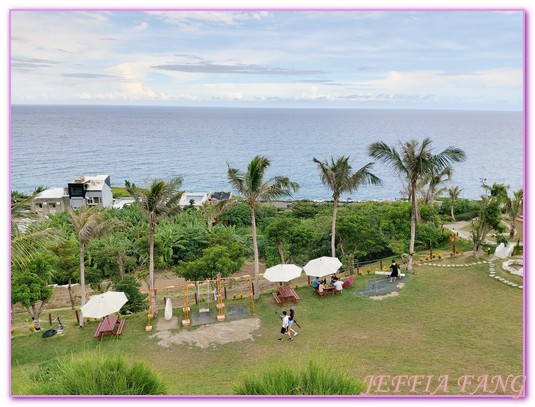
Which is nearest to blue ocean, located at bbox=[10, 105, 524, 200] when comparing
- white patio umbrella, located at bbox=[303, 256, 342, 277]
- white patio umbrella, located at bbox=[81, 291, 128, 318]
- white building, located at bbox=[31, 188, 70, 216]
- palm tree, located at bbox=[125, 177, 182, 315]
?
white building, located at bbox=[31, 188, 70, 216]

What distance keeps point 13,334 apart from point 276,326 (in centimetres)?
1083

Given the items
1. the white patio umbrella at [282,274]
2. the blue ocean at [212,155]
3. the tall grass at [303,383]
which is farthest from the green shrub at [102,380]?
the blue ocean at [212,155]

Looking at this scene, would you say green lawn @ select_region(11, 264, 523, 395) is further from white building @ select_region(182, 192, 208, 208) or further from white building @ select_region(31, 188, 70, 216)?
white building @ select_region(31, 188, 70, 216)

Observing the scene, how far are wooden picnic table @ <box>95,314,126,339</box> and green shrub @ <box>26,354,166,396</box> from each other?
21.7 feet

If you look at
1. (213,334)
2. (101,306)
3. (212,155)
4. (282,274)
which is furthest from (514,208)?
(212,155)

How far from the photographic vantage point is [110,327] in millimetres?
15641

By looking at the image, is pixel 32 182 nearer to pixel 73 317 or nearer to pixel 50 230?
pixel 73 317

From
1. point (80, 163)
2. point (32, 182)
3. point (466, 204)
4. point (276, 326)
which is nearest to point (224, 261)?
point (276, 326)

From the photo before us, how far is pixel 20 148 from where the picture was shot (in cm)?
12406

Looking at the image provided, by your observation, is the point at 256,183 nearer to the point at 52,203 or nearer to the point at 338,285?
the point at 338,285

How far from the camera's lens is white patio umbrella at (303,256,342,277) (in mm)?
18312

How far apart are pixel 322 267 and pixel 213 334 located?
5.95 m

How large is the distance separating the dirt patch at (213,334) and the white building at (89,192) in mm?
42698

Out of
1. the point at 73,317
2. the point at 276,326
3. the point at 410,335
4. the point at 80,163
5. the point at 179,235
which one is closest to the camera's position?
the point at 410,335
